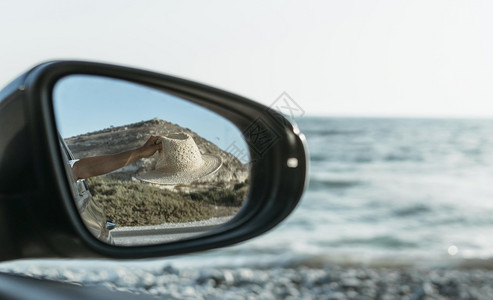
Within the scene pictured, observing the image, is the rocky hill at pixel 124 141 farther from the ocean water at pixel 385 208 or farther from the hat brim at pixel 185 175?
the ocean water at pixel 385 208

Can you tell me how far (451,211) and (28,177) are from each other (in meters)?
14.0

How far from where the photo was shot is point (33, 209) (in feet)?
2.83

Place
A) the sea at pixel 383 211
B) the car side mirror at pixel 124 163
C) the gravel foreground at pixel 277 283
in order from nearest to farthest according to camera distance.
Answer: the car side mirror at pixel 124 163 < the gravel foreground at pixel 277 283 < the sea at pixel 383 211

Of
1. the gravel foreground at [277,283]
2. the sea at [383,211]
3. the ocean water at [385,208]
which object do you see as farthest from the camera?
the ocean water at [385,208]

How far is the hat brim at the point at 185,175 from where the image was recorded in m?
0.94

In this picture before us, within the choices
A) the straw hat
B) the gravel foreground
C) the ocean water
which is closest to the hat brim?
the straw hat

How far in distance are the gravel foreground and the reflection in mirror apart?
4.45 meters

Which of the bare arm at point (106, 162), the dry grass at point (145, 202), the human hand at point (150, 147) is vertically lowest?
the dry grass at point (145, 202)

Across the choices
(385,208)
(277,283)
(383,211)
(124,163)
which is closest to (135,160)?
(124,163)

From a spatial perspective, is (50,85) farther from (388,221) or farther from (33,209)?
(388,221)

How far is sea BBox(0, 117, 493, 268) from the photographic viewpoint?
787 centimetres

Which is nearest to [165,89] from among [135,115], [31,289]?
[135,115]

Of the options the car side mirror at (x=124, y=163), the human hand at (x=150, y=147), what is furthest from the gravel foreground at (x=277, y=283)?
the human hand at (x=150, y=147)

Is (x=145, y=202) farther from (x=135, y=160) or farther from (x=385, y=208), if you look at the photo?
(x=385, y=208)
